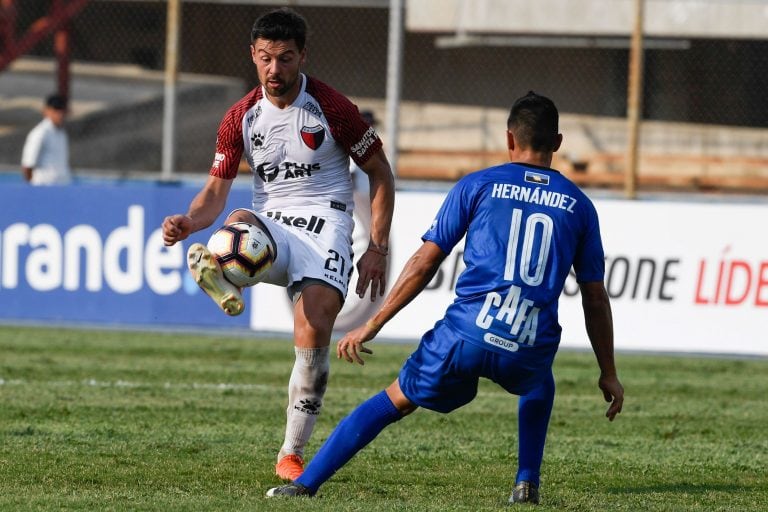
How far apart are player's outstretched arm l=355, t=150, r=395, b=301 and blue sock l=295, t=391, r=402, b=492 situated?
0.94 m

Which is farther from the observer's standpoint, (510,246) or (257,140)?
(257,140)

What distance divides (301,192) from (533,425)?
5.27ft

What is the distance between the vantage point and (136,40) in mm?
24359

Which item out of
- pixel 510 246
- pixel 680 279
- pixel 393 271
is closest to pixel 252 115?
pixel 510 246

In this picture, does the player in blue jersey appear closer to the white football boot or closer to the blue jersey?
the blue jersey

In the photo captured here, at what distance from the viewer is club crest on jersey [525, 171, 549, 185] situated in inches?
212

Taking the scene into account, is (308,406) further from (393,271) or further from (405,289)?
(393,271)

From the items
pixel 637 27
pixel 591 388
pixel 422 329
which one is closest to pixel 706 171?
pixel 637 27

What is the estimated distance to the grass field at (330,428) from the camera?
238 inches

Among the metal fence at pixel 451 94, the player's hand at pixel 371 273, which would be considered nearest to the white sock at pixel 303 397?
the player's hand at pixel 371 273

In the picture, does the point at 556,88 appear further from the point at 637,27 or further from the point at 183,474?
the point at 183,474

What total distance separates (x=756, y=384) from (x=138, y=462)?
574 centimetres

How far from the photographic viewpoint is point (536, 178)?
5406 millimetres

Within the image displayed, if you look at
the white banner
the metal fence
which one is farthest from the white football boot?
the metal fence
